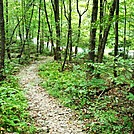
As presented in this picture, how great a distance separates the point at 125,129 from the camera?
20.9 feet

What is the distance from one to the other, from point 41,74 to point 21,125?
29.0 ft

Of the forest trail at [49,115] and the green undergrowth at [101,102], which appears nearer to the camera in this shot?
the green undergrowth at [101,102]

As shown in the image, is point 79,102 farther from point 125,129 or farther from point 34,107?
point 125,129

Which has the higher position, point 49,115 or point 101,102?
point 101,102

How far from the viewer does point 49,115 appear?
7.86m

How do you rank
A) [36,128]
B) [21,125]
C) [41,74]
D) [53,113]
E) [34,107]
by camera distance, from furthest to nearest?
[41,74]
[34,107]
[53,113]
[36,128]
[21,125]

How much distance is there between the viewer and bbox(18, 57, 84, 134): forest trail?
6711 millimetres

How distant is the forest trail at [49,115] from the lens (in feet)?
22.0

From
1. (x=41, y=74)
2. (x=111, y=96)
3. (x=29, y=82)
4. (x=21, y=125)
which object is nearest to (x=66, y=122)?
(x=21, y=125)

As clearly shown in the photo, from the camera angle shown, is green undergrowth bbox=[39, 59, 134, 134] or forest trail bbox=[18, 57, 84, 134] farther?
forest trail bbox=[18, 57, 84, 134]

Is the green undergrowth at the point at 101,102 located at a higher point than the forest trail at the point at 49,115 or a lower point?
higher

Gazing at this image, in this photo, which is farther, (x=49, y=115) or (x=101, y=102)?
(x=101, y=102)

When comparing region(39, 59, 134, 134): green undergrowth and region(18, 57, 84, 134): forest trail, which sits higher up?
region(39, 59, 134, 134): green undergrowth

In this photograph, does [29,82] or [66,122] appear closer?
[66,122]
